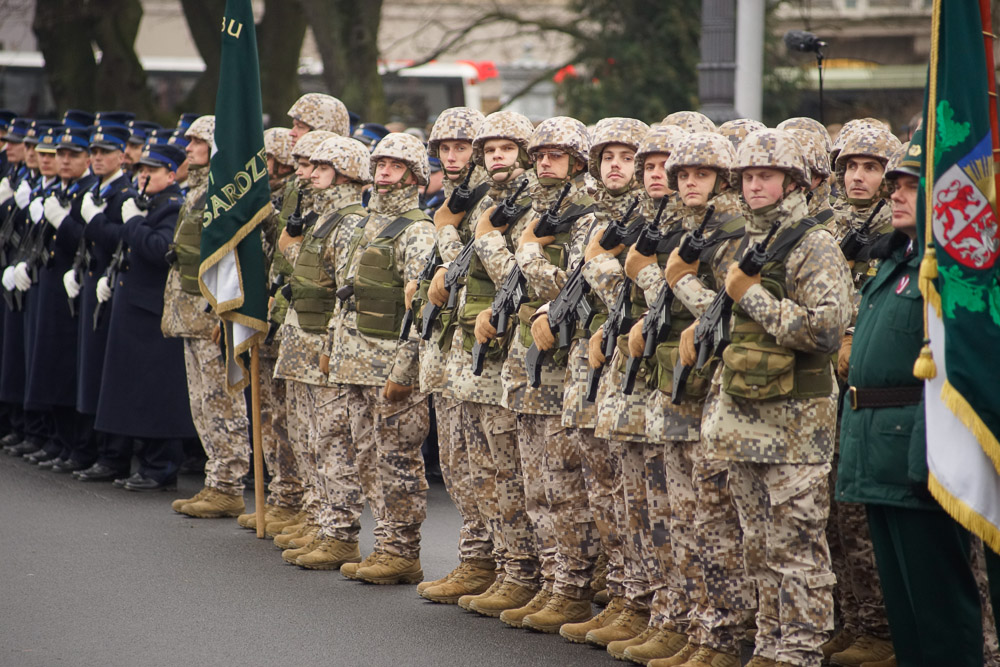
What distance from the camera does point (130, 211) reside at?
10.5 metres

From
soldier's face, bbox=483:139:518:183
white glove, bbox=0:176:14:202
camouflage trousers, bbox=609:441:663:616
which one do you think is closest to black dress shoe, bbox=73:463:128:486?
white glove, bbox=0:176:14:202

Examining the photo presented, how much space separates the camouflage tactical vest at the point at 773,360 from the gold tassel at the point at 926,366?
2.63ft

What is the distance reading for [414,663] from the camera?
6332 mm

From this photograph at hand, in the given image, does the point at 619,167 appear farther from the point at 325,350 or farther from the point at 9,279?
the point at 9,279

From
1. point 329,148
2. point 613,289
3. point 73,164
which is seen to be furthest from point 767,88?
point 613,289

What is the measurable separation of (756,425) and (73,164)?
24.8ft

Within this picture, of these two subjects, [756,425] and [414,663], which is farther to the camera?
[414,663]

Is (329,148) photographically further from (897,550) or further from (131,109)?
(131,109)

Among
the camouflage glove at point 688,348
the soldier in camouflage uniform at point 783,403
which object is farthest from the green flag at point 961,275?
the camouflage glove at point 688,348

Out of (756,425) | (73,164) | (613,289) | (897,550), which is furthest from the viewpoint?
(73,164)

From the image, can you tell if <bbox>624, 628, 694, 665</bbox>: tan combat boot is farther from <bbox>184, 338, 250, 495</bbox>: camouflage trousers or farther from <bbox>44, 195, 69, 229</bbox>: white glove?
<bbox>44, 195, 69, 229</bbox>: white glove

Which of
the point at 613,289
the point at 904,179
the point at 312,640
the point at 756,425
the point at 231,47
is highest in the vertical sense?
the point at 231,47

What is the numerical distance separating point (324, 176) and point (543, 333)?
2.44 meters

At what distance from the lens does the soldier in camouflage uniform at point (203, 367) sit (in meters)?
9.63
